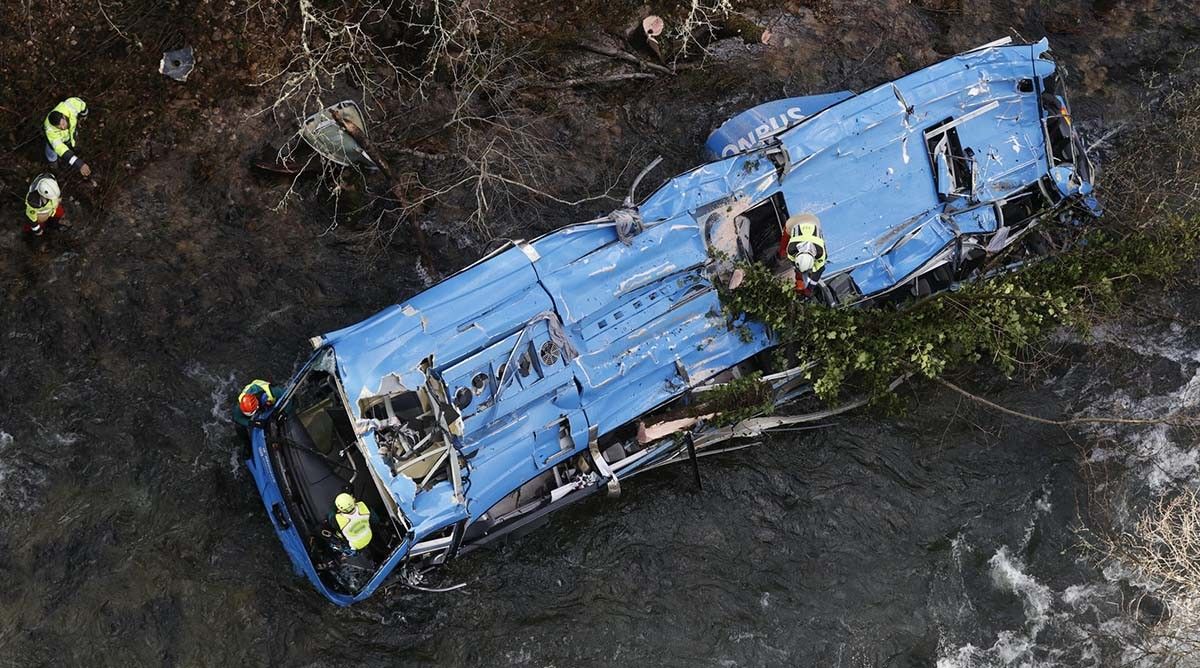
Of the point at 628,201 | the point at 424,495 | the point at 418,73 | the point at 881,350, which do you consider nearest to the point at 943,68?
the point at 881,350

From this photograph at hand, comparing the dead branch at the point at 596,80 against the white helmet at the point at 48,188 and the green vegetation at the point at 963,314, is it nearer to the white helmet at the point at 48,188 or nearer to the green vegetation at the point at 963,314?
A: the green vegetation at the point at 963,314

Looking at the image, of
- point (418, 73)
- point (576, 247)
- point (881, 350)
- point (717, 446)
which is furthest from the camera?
point (418, 73)

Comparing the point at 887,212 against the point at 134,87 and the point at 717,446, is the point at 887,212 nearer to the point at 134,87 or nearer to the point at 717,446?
the point at 717,446

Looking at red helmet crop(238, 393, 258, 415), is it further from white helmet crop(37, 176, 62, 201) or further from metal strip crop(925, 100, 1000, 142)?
metal strip crop(925, 100, 1000, 142)

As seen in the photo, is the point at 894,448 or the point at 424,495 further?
the point at 894,448

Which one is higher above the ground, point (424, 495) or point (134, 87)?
point (134, 87)

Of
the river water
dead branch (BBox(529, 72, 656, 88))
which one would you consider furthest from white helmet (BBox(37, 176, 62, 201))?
dead branch (BBox(529, 72, 656, 88))
